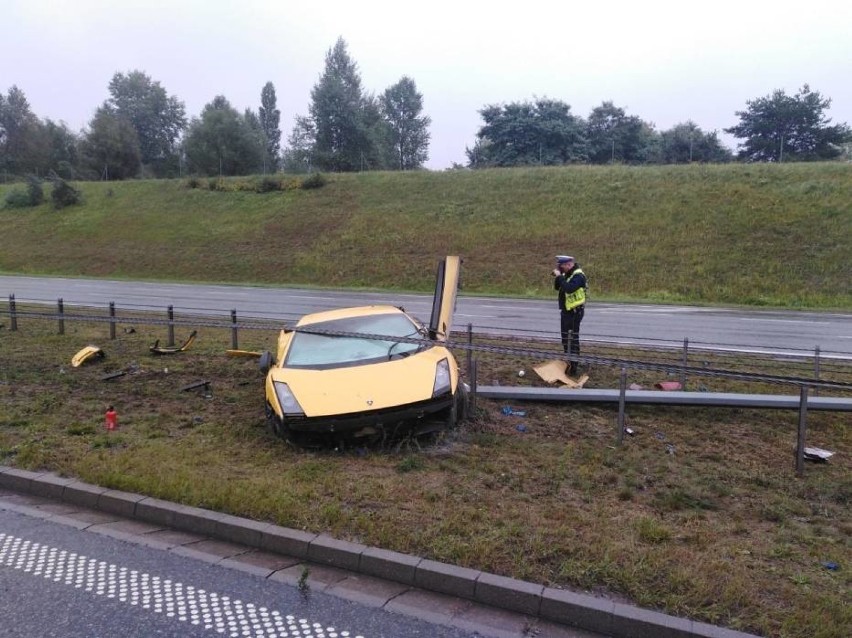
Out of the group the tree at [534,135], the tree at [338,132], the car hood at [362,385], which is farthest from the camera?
the tree at [338,132]

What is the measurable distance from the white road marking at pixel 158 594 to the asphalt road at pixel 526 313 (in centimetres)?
717

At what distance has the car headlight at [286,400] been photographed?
5.64 meters

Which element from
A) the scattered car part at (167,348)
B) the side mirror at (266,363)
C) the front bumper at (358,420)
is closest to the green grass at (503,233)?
the scattered car part at (167,348)

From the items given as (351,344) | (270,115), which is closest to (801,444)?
(351,344)

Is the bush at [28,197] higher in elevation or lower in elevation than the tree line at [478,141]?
lower

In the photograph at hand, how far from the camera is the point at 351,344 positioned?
6.79 meters

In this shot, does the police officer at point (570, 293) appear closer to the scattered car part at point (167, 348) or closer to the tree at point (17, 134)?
the scattered car part at point (167, 348)

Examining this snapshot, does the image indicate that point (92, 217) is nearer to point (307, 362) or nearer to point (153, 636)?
point (307, 362)

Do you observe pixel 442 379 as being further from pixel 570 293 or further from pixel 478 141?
pixel 478 141

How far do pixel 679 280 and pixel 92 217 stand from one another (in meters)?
36.4

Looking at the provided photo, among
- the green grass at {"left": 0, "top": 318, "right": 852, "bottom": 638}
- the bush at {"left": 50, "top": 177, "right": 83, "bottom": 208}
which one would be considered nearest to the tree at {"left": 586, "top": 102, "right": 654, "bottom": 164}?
the bush at {"left": 50, "top": 177, "right": 83, "bottom": 208}

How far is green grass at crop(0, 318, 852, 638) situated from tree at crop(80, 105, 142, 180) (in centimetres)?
5558

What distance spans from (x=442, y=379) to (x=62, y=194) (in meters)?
46.8

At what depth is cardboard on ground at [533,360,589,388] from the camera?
834 cm
